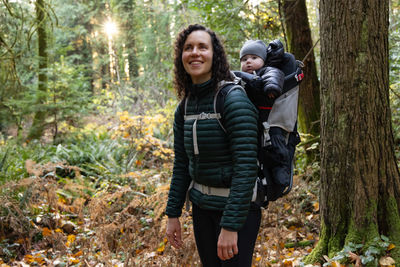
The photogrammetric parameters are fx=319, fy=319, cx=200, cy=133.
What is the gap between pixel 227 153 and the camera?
1924mm

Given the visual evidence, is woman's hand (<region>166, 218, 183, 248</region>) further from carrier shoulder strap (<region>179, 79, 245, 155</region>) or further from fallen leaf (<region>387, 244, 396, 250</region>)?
fallen leaf (<region>387, 244, 396, 250</region>)

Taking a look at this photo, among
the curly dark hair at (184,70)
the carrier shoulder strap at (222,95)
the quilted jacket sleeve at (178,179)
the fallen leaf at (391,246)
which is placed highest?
the curly dark hair at (184,70)

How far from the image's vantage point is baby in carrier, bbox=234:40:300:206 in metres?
1.91

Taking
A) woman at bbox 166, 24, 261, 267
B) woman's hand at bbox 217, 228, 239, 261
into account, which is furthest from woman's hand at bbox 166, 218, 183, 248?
woman's hand at bbox 217, 228, 239, 261

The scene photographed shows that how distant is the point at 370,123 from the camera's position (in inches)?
108

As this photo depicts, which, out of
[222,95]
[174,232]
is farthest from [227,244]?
[222,95]

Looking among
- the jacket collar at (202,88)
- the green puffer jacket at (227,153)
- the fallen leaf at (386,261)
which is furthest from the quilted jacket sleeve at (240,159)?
the fallen leaf at (386,261)

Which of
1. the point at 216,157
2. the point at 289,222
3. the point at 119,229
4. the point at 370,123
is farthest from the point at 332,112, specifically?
the point at 119,229

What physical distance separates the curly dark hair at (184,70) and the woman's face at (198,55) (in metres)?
0.04

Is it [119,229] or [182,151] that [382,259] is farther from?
[119,229]

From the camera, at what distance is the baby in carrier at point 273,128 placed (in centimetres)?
191

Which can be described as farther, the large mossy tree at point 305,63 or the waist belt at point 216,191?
the large mossy tree at point 305,63

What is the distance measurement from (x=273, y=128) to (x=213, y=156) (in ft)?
1.34

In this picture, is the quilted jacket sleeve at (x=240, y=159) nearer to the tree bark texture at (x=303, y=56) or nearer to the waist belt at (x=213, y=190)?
the waist belt at (x=213, y=190)
